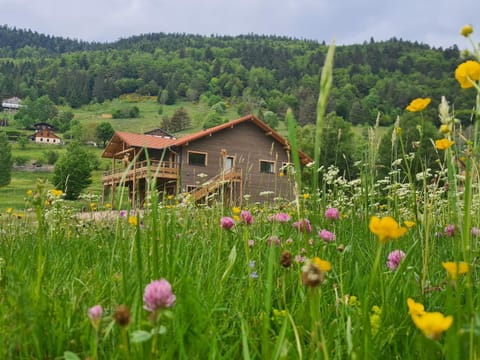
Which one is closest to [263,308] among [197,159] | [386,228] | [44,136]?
[386,228]

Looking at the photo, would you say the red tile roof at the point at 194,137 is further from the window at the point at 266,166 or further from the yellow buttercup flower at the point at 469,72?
the yellow buttercup flower at the point at 469,72

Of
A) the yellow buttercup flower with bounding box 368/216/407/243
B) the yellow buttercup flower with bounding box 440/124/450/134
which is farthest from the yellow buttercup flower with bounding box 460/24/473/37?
the yellow buttercup flower with bounding box 368/216/407/243

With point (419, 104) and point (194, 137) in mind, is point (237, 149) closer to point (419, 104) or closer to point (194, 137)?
point (194, 137)

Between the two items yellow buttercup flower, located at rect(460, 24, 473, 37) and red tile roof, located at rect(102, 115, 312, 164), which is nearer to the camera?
yellow buttercup flower, located at rect(460, 24, 473, 37)

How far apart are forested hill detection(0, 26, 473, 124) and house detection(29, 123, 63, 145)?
29379 millimetres

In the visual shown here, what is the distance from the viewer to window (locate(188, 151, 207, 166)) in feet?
96.2

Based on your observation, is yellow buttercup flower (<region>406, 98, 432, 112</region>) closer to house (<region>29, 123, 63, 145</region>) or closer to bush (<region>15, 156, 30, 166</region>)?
bush (<region>15, 156, 30, 166</region>)

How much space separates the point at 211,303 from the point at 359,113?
89.8 meters

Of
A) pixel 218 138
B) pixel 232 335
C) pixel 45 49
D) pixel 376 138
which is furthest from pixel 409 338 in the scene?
pixel 45 49

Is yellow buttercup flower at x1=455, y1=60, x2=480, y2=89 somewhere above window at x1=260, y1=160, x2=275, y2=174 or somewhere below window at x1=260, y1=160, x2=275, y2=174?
below

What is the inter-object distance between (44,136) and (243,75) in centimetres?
5271

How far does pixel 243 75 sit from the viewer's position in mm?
123125

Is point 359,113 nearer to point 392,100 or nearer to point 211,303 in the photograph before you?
point 392,100

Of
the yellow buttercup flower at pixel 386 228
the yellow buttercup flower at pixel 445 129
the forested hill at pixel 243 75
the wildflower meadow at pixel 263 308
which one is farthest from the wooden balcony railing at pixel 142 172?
the forested hill at pixel 243 75
